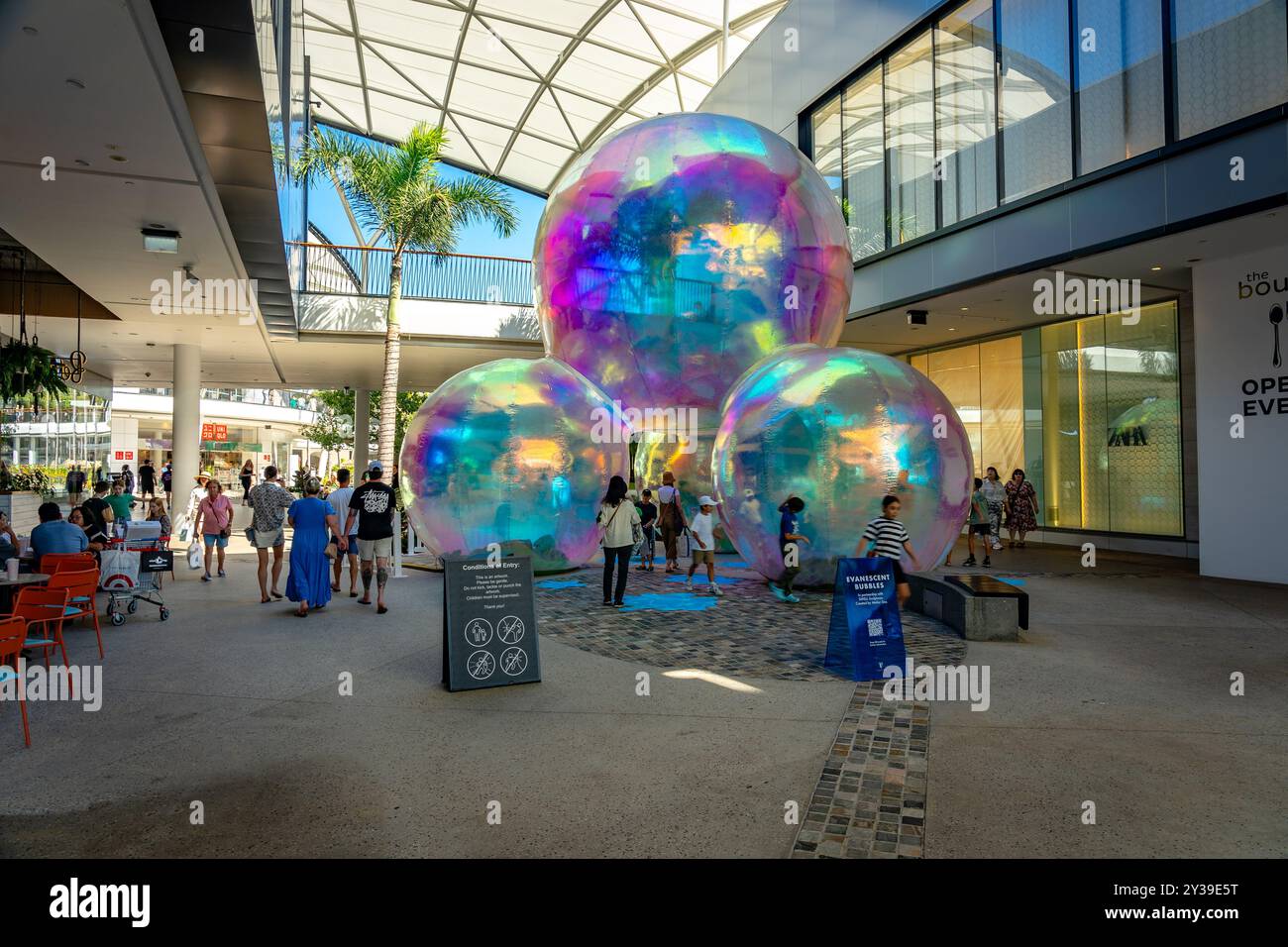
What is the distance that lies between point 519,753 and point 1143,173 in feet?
38.1

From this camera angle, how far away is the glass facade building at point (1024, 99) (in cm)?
1107

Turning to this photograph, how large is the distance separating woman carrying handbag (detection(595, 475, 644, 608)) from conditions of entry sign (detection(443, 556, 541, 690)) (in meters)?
3.23

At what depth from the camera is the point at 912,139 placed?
16.6 meters

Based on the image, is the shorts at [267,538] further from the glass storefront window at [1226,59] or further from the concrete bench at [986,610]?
the glass storefront window at [1226,59]

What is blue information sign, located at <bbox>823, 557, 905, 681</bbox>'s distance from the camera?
21.0 feet

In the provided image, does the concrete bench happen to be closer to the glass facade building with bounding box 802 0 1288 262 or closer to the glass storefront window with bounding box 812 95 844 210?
the glass facade building with bounding box 802 0 1288 262

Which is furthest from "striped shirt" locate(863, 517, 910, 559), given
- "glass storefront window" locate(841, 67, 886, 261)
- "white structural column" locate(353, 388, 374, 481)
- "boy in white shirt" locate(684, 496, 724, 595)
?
"white structural column" locate(353, 388, 374, 481)

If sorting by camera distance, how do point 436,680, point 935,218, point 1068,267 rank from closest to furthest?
point 436,680 → point 1068,267 → point 935,218

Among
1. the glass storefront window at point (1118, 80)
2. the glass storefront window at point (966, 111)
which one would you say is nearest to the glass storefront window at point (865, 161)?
the glass storefront window at point (966, 111)

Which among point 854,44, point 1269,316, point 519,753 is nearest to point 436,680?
point 519,753

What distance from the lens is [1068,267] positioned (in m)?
13.0

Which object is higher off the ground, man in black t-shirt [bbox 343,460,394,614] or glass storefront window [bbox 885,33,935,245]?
glass storefront window [bbox 885,33,935,245]

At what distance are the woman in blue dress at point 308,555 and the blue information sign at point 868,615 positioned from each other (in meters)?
6.13

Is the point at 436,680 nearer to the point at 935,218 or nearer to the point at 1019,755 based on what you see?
the point at 1019,755
